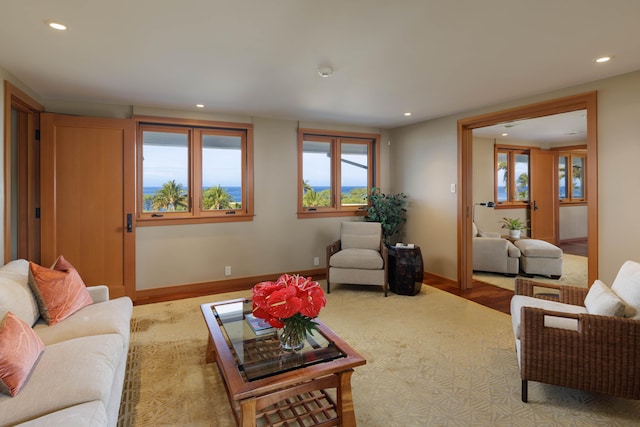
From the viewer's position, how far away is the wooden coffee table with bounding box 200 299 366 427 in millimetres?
1646

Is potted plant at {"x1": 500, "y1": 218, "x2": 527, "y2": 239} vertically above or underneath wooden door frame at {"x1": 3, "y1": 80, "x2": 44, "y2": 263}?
underneath

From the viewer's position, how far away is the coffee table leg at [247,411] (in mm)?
1582

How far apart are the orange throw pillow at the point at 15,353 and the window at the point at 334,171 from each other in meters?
3.67

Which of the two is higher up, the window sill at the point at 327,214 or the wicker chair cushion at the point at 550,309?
the window sill at the point at 327,214

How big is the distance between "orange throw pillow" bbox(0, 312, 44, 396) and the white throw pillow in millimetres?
3045

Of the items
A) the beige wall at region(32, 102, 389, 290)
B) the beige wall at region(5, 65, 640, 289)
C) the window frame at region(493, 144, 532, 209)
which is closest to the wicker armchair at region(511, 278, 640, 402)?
the beige wall at region(5, 65, 640, 289)

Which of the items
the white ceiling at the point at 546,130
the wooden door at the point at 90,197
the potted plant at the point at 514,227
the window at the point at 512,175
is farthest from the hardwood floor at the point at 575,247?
the wooden door at the point at 90,197

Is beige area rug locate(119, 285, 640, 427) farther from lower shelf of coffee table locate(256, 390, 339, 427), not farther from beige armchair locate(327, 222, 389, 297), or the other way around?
beige armchair locate(327, 222, 389, 297)

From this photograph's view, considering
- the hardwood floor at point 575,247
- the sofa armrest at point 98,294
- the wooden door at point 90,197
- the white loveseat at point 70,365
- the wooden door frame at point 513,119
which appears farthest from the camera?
the hardwood floor at point 575,247

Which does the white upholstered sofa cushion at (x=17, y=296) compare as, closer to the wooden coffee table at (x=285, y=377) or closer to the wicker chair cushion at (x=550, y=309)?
the wooden coffee table at (x=285, y=377)

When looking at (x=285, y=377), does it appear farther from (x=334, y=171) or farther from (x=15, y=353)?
(x=334, y=171)

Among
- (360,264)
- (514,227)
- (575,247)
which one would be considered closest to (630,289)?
(360,264)

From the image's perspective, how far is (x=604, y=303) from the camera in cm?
205

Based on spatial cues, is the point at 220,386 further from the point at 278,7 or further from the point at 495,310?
the point at 495,310
